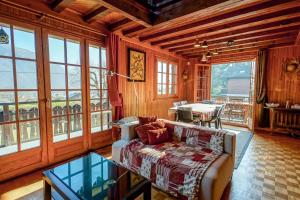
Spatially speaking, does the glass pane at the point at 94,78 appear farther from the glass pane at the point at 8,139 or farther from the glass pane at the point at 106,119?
the glass pane at the point at 8,139

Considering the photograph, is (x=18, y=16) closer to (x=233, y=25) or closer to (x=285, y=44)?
(x=233, y=25)

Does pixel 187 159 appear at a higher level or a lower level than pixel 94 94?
lower

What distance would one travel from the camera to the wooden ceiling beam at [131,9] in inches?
81.9

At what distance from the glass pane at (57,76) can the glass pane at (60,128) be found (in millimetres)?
544

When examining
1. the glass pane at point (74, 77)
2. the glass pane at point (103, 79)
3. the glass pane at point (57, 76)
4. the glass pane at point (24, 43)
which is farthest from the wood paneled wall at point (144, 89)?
the glass pane at point (24, 43)

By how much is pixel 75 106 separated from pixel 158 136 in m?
1.61

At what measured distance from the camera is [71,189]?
4.38ft

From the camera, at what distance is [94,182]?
1474 millimetres

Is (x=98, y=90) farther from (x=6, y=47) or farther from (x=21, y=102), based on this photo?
(x=6, y=47)

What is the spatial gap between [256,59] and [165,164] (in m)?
4.56

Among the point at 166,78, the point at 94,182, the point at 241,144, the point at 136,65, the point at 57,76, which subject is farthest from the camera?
the point at 166,78

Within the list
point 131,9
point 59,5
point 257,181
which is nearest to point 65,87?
point 59,5

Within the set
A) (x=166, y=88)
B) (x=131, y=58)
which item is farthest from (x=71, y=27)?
(x=166, y=88)

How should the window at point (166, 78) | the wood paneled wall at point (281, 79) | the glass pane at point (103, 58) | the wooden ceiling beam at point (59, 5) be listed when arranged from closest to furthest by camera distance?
the wooden ceiling beam at point (59, 5) < the glass pane at point (103, 58) < the wood paneled wall at point (281, 79) < the window at point (166, 78)
